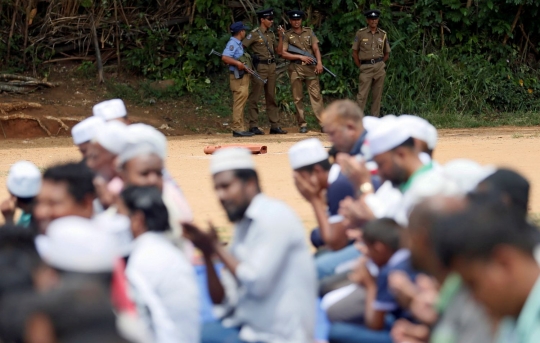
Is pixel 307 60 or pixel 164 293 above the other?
pixel 164 293

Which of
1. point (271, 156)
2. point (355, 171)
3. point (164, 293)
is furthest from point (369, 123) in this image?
point (271, 156)

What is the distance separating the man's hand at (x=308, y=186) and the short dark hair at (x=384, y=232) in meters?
1.01

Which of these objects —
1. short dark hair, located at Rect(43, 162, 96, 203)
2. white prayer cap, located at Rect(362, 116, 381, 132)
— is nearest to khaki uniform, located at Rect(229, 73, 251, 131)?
white prayer cap, located at Rect(362, 116, 381, 132)

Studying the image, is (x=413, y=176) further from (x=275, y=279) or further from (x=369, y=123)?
(x=369, y=123)

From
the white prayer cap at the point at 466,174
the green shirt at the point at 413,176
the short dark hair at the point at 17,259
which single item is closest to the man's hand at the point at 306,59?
the green shirt at the point at 413,176

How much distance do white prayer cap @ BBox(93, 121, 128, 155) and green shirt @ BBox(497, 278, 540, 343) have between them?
2.82m

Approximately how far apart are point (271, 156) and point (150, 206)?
27.4 ft

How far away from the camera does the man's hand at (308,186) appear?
17.2 feet

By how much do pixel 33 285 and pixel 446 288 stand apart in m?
1.42

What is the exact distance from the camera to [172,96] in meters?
19.5

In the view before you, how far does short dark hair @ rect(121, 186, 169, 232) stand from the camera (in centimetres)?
413

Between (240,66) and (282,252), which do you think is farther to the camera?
(240,66)

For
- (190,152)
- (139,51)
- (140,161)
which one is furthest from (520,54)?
(140,161)

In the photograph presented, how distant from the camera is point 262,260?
13.0 ft
